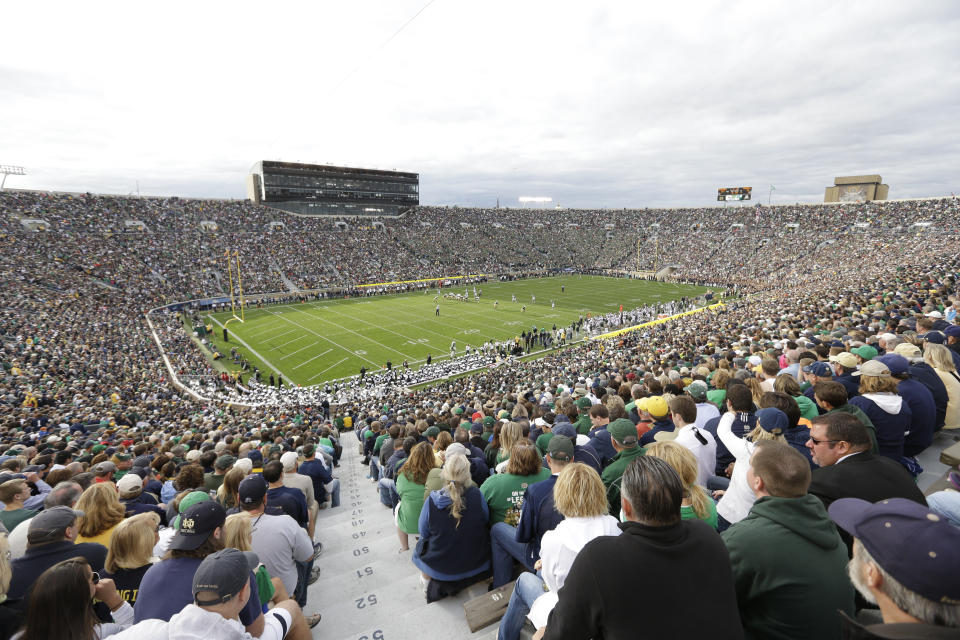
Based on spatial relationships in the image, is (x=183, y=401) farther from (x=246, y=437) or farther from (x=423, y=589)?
(x=423, y=589)

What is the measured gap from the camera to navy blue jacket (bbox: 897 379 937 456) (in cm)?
514

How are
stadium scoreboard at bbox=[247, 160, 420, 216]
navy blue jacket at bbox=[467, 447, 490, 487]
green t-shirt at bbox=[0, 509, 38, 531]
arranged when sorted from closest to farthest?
green t-shirt at bbox=[0, 509, 38, 531]
navy blue jacket at bbox=[467, 447, 490, 487]
stadium scoreboard at bbox=[247, 160, 420, 216]

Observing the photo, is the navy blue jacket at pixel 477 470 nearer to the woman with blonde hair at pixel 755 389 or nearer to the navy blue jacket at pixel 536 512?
the navy blue jacket at pixel 536 512

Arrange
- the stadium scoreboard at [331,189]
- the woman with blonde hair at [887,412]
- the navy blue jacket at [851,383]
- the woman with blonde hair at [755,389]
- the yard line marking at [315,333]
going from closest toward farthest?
the woman with blonde hair at [887,412]
the navy blue jacket at [851,383]
the woman with blonde hair at [755,389]
the yard line marking at [315,333]
the stadium scoreboard at [331,189]

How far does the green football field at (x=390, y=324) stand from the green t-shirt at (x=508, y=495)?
2488 cm

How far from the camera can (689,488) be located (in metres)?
3.40

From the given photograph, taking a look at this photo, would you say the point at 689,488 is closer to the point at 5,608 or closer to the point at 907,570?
the point at 907,570

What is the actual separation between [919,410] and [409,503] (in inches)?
239

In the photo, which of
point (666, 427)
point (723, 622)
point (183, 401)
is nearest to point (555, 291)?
point (183, 401)

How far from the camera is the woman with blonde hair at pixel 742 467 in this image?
150 inches

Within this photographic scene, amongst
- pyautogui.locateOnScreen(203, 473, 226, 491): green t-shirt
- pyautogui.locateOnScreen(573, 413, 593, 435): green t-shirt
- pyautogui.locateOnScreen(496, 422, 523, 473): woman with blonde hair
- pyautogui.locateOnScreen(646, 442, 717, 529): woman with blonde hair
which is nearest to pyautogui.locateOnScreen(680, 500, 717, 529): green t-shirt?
pyautogui.locateOnScreen(646, 442, 717, 529): woman with blonde hair

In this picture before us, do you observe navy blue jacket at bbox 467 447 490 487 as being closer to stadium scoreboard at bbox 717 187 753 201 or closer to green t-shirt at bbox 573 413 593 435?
green t-shirt at bbox 573 413 593 435

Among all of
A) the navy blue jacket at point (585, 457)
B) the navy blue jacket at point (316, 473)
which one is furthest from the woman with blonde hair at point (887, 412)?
the navy blue jacket at point (316, 473)

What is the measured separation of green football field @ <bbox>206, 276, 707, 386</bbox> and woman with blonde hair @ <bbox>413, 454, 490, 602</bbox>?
24.6 metres
